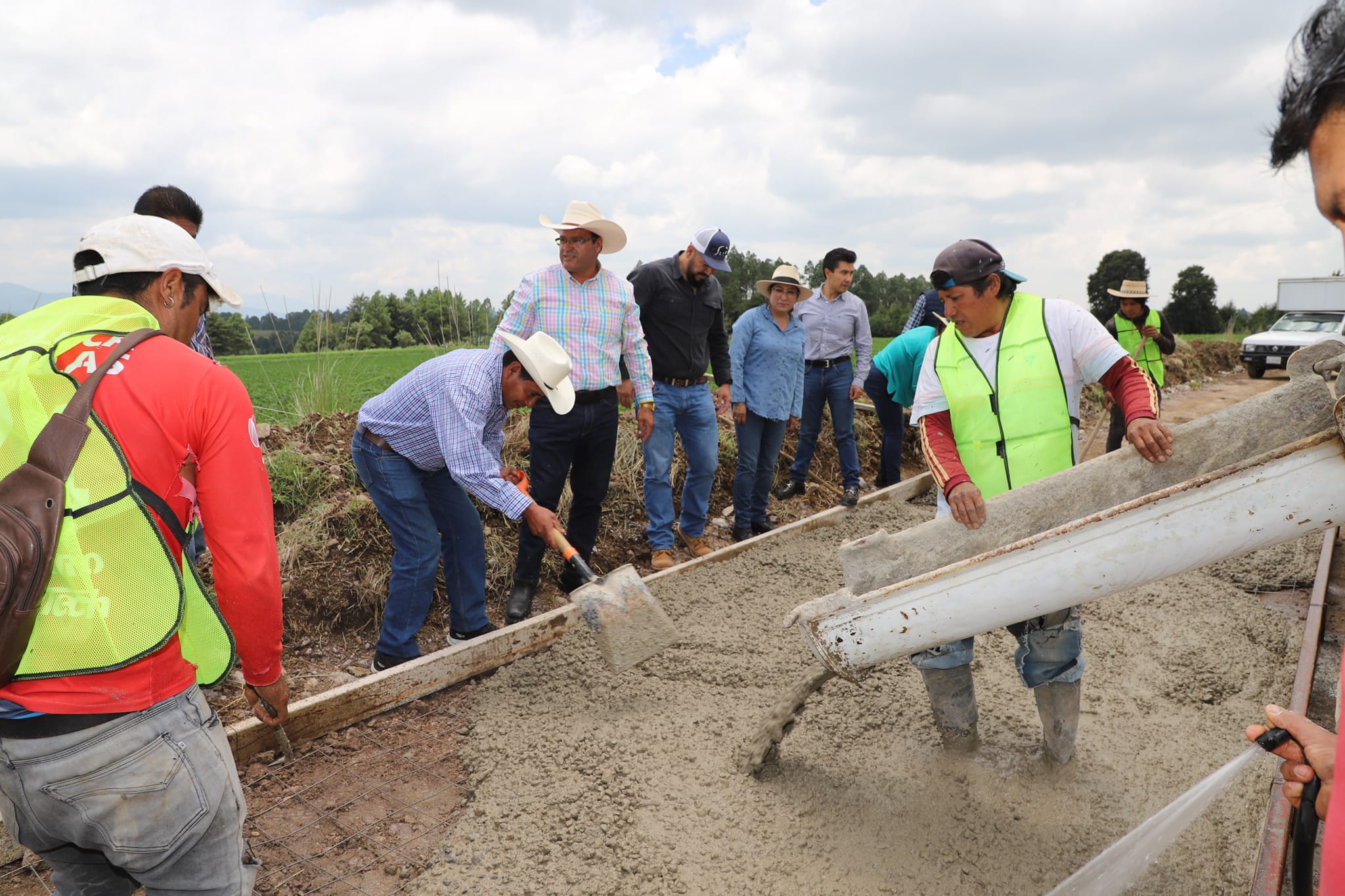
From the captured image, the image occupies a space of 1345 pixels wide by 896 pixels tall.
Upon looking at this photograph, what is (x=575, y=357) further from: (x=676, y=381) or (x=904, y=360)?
(x=904, y=360)

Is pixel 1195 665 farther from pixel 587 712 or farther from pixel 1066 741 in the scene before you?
pixel 587 712

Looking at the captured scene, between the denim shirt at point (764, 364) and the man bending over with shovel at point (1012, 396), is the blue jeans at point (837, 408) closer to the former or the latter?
the denim shirt at point (764, 364)

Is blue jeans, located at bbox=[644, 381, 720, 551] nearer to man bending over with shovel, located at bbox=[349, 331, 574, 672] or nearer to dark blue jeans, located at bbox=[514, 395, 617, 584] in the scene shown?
dark blue jeans, located at bbox=[514, 395, 617, 584]

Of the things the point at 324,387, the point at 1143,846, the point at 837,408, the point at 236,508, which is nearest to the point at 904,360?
the point at 837,408

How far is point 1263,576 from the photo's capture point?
4520 mm

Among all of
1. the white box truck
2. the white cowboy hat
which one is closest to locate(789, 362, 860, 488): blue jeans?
the white cowboy hat

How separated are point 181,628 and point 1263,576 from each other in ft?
17.3

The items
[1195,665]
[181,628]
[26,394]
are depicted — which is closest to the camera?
[26,394]

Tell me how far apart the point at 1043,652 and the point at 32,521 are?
2517mm

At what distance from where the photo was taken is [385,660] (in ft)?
11.2

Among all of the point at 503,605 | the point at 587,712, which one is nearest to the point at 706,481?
the point at 503,605

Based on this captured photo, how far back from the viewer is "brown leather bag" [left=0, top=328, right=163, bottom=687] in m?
1.23

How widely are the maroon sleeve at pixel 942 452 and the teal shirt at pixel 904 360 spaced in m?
2.87

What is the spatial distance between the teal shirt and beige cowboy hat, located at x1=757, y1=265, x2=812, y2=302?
0.75 meters
